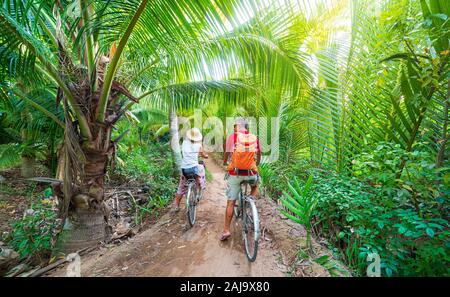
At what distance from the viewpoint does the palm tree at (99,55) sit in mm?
1959

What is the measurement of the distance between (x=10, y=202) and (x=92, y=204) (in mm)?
5017

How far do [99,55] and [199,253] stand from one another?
305 centimetres

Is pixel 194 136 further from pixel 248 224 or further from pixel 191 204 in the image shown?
pixel 248 224

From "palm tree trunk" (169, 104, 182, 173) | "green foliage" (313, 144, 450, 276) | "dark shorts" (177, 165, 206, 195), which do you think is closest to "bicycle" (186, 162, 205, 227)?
"dark shorts" (177, 165, 206, 195)

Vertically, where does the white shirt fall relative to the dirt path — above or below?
above

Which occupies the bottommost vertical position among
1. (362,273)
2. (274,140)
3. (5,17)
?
(362,273)

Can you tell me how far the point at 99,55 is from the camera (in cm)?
282

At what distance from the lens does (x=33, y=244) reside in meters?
3.49

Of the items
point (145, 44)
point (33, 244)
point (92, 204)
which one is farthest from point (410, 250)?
point (33, 244)

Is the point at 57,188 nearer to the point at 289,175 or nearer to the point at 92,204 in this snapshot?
the point at 92,204

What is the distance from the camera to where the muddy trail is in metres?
2.56

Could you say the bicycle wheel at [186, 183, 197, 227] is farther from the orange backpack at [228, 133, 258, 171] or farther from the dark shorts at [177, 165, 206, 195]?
the orange backpack at [228, 133, 258, 171]

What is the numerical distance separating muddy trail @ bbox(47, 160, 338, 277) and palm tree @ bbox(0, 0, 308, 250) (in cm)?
64

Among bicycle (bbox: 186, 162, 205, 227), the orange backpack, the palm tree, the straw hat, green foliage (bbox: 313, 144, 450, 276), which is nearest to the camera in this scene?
green foliage (bbox: 313, 144, 450, 276)
